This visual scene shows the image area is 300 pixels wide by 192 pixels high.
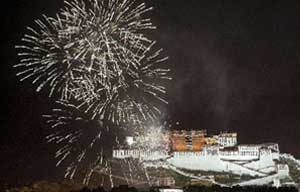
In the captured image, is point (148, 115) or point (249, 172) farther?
point (249, 172)

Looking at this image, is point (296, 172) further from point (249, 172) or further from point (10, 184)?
point (10, 184)

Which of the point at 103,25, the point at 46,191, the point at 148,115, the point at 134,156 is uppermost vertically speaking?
the point at 103,25

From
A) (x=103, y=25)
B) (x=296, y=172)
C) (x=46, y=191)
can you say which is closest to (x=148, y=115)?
(x=46, y=191)

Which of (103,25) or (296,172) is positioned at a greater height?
(103,25)

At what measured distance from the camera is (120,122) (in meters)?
20.5

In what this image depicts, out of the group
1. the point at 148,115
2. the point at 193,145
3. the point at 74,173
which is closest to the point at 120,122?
the point at 148,115

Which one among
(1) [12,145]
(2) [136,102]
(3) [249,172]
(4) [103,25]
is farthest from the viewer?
(3) [249,172]

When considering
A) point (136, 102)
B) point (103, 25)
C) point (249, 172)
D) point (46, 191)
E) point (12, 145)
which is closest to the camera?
point (103, 25)

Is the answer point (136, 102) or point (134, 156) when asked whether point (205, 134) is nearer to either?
point (134, 156)

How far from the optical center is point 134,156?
24.8 metres

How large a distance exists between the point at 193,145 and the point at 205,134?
1.15 m

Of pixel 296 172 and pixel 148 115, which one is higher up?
pixel 148 115

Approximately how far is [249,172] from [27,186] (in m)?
11.0

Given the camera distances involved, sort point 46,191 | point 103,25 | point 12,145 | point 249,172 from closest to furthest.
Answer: point 103,25 → point 46,191 → point 12,145 → point 249,172
